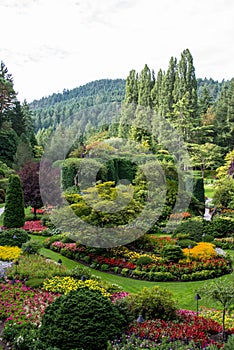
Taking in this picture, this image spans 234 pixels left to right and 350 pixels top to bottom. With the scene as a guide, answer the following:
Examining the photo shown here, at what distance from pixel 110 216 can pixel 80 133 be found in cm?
647

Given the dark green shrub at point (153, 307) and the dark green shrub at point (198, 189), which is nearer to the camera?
the dark green shrub at point (153, 307)

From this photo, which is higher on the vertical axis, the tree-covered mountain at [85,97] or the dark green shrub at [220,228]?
the tree-covered mountain at [85,97]

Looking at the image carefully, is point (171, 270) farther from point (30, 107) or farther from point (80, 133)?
point (30, 107)

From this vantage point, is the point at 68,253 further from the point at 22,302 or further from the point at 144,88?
the point at 144,88

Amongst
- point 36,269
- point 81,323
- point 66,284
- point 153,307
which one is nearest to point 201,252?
point 66,284

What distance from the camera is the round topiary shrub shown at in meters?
6.07

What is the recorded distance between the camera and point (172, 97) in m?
37.1

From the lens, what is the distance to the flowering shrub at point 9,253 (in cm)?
1223

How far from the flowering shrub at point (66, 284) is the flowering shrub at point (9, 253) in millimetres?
2622

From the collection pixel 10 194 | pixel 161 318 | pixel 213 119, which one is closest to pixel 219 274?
pixel 161 318

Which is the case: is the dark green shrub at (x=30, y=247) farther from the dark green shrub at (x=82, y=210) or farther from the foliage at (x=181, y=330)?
the foliage at (x=181, y=330)

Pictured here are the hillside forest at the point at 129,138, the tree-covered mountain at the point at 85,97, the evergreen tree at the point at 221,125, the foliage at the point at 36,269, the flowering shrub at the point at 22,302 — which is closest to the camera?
the flowering shrub at the point at 22,302

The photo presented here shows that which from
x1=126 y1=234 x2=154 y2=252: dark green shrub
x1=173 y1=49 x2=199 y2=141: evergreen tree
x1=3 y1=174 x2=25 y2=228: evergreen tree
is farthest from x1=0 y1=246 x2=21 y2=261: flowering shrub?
x1=173 y1=49 x2=199 y2=141: evergreen tree

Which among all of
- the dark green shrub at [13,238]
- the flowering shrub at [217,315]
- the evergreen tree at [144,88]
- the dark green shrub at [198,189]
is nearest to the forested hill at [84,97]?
the evergreen tree at [144,88]
